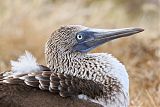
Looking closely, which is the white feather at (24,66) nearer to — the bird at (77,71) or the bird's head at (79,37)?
the bird at (77,71)

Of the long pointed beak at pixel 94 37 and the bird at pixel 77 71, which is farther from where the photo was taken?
the long pointed beak at pixel 94 37

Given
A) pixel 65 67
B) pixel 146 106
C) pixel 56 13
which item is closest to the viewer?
pixel 65 67

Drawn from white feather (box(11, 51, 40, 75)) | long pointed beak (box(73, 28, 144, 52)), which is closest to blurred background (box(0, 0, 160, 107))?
long pointed beak (box(73, 28, 144, 52))

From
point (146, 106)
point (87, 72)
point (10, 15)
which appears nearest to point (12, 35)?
point (10, 15)

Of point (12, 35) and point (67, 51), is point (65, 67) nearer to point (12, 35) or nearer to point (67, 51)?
point (67, 51)

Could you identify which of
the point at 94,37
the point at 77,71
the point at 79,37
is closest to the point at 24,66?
the point at 77,71

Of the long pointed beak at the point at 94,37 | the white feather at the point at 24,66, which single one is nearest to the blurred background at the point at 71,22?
the long pointed beak at the point at 94,37

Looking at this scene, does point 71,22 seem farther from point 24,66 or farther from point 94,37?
point 24,66
